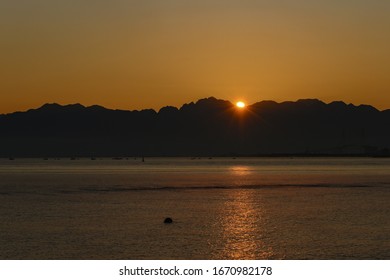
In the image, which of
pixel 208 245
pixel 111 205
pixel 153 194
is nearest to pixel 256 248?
pixel 208 245

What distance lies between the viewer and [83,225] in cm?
6112

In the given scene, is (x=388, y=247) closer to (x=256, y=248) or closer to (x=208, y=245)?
(x=256, y=248)

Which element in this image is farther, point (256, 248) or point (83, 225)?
point (83, 225)

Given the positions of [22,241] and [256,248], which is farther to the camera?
[22,241]

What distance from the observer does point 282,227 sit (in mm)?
59969

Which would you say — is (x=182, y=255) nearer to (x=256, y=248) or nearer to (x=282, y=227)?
(x=256, y=248)

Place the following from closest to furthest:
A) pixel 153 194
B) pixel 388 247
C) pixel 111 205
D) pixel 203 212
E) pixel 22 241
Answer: pixel 388 247 < pixel 22 241 < pixel 203 212 < pixel 111 205 < pixel 153 194
